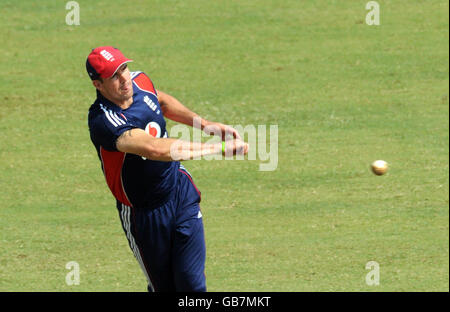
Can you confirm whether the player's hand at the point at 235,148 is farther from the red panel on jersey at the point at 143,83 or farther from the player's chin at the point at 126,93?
the red panel on jersey at the point at 143,83

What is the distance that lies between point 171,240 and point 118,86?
143 cm

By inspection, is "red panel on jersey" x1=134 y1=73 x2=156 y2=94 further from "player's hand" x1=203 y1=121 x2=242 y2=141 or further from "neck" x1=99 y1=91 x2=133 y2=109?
"player's hand" x1=203 y1=121 x2=242 y2=141

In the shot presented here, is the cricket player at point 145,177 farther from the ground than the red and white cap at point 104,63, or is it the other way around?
the red and white cap at point 104,63

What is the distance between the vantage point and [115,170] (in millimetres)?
7535

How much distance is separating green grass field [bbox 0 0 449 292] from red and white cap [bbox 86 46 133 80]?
324 centimetres

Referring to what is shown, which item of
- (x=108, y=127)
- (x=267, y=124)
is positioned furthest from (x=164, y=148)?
(x=267, y=124)

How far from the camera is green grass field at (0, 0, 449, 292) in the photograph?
10.3 metres

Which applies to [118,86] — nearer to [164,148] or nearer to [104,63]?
[104,63]

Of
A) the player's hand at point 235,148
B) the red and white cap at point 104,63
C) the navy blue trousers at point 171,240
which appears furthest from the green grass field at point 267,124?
the red and white cap at point 104,63

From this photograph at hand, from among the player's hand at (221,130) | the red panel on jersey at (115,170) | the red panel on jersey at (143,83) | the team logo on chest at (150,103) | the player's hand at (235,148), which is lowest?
the red panel on jersey at (115,170)

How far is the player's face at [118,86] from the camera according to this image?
730cm

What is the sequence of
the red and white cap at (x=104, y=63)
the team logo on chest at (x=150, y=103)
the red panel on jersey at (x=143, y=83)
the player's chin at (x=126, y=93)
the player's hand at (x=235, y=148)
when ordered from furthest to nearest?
the red panel on jersey at (x=143, y=83) → the team logo on chest at (x=150, y=103) → the player's chin at (x=126, y=93) → the red and white cap at (x=104, y=63) → the player's hand at (x=235, y=148)
